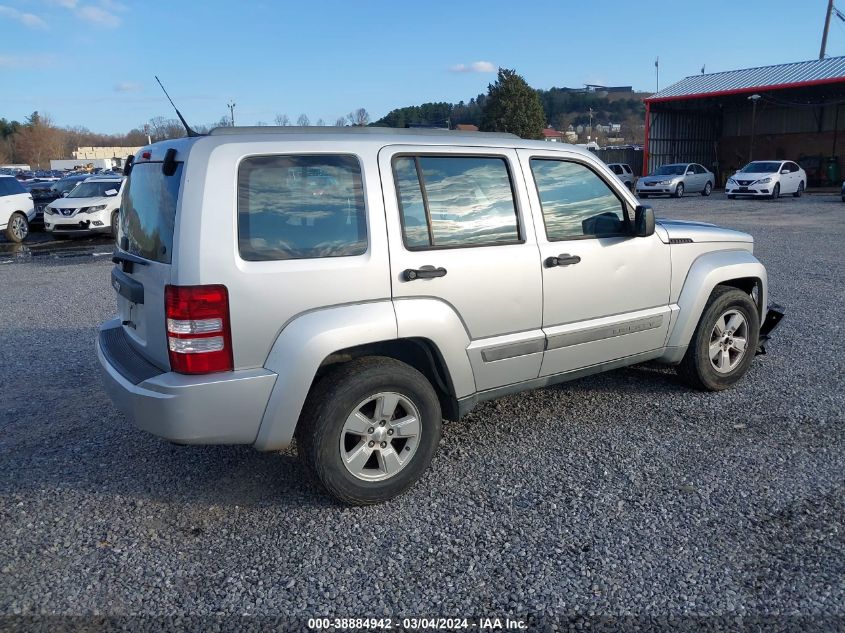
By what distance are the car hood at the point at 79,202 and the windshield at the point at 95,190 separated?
260mm

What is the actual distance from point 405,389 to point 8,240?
1930 cm

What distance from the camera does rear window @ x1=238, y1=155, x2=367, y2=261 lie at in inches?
134

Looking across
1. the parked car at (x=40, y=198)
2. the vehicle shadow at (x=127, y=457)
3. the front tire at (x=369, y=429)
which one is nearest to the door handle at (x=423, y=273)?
the front tire at (x=369, y=429)

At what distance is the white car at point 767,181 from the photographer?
28.3m

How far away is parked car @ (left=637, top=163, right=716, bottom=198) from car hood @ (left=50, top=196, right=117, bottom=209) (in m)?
23.1

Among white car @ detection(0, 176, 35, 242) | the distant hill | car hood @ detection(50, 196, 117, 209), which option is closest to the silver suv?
car hood @ detection(50, 196, 117, 209)

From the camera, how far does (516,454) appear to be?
14.6ft

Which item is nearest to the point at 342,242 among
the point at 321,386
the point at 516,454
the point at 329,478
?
the point at 321,386

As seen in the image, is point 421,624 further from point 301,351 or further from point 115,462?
point 115,462

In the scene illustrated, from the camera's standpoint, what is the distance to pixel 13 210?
18859 mm

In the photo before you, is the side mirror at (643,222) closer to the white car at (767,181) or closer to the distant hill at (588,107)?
the white car at (767,181)

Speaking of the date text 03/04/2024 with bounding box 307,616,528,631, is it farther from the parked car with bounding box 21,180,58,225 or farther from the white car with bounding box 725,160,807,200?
the white car with bounding box 725,160,807,200

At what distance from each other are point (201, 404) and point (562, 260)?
2.31 m

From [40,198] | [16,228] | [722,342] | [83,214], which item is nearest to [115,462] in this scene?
[722,342]
